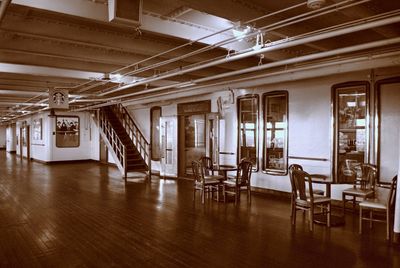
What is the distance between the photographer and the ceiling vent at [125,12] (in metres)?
3.12

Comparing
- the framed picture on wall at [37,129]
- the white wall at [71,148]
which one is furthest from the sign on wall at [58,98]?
the framed picture on wall at [37,129]

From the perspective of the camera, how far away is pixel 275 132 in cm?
802

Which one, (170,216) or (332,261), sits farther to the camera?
(170,216)

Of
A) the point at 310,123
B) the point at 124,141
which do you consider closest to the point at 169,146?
the point at 124,141

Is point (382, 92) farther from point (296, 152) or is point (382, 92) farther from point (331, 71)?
point (296, 152)

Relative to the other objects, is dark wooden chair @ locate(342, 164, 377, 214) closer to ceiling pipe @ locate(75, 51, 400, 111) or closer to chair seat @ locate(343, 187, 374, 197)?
chair seat @ locate(343, 187, 374, 197)

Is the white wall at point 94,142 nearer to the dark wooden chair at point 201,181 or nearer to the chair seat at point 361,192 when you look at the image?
the dark wooden chair at point 201,181

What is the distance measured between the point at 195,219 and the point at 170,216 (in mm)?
506

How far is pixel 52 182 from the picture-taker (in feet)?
33.5

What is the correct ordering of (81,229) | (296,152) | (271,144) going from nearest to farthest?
1. (81,229)
2. (296,152)
3. (271,144)

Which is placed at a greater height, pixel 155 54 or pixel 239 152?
pixel 155 54

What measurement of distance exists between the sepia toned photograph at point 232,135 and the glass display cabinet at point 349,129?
27mm

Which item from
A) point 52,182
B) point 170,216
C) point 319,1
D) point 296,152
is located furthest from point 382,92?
point 52,182

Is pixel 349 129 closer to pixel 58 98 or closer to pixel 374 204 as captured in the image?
pixel 374 204
